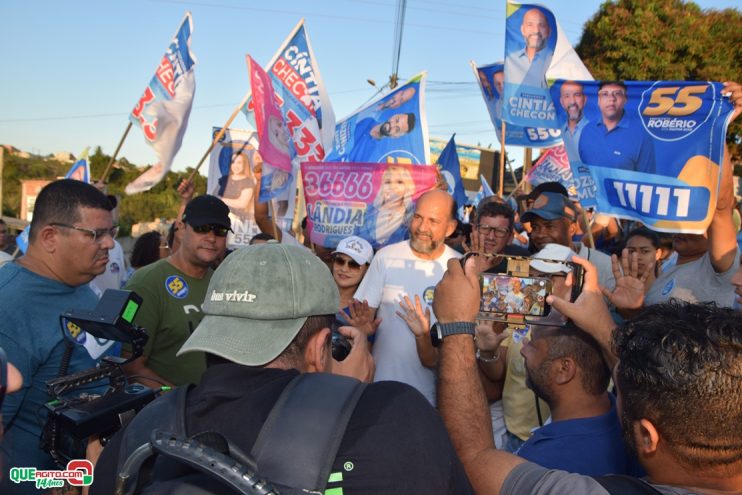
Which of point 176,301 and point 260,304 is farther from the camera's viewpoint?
point 176,301

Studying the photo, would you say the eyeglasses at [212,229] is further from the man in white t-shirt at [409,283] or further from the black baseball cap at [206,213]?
the man in white t-shirt at [409,283]

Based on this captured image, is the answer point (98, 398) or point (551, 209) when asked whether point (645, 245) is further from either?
point (98, 398)

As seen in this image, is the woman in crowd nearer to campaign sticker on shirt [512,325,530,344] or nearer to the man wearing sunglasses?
campaign sticker on shirt [512,325,530,344]

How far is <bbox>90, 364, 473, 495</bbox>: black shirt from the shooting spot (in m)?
1.33

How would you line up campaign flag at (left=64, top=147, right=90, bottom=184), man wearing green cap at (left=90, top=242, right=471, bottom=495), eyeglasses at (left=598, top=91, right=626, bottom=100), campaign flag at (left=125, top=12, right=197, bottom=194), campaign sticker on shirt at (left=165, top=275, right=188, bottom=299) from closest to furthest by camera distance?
man wearing green cap at (left=90, top=242, right=471, bottom=495), campaign sticker on shirt at (left=165, top=275, right=188, bottom=299), eyeglasses at (left=598, top=91, right=626, bottom=100), campaign flag at (left=64, top=147, right=90, bottom=184), campaign flag at (left=125, top=12, right=197, bottom=194)

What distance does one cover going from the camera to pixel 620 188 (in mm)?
4469

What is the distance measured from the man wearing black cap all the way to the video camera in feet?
3.60

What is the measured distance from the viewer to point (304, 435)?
1.26 meters

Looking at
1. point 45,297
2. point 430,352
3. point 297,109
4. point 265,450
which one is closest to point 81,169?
point 297,109

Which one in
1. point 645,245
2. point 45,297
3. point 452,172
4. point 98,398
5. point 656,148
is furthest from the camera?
point 452,172

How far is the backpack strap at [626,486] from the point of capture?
58.4 inches

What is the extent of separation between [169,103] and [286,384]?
6886mm

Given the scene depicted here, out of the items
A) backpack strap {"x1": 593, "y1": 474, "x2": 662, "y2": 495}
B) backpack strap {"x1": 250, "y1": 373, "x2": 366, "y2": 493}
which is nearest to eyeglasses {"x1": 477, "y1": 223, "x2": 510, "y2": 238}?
backpack strap {"x1": 593, "y1": 474, "x2": 662, "y2": 495}

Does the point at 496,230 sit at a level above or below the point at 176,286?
above
